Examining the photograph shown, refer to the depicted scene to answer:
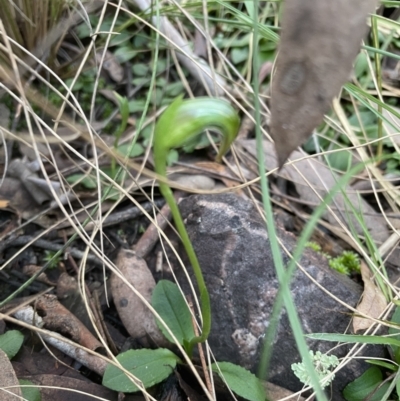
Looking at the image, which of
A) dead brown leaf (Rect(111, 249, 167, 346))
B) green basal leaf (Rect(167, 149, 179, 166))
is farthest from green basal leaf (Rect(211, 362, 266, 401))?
green basal leaf (Rect(167, 149, 179, 166))

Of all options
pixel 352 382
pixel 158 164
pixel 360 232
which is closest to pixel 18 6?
pixel 158 164

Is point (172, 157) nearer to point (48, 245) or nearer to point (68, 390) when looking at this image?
point (48, 245)

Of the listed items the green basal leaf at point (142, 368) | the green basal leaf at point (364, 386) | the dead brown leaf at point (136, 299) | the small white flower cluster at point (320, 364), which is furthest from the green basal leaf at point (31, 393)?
the green basal leaf at point (364, 386)

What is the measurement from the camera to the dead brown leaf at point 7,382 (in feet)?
2.79

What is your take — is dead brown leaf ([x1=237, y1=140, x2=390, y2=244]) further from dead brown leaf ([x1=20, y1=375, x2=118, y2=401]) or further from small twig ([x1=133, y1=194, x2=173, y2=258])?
dead brown leaf ([x1=20, y1=375, x2=118, y2=401])

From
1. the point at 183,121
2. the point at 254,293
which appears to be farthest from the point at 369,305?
the point at 183,121

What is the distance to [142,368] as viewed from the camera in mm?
916

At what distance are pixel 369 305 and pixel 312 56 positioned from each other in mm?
714

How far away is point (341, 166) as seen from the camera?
1.41 metres

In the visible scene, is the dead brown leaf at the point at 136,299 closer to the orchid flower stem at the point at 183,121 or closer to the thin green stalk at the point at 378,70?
the orchid flower stem at the point at 183,121

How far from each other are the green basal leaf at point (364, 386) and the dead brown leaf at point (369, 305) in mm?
90

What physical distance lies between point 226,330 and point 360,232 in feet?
1.67

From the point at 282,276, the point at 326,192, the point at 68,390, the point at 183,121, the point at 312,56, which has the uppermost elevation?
the point at 312,56

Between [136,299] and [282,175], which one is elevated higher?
[282,175]
